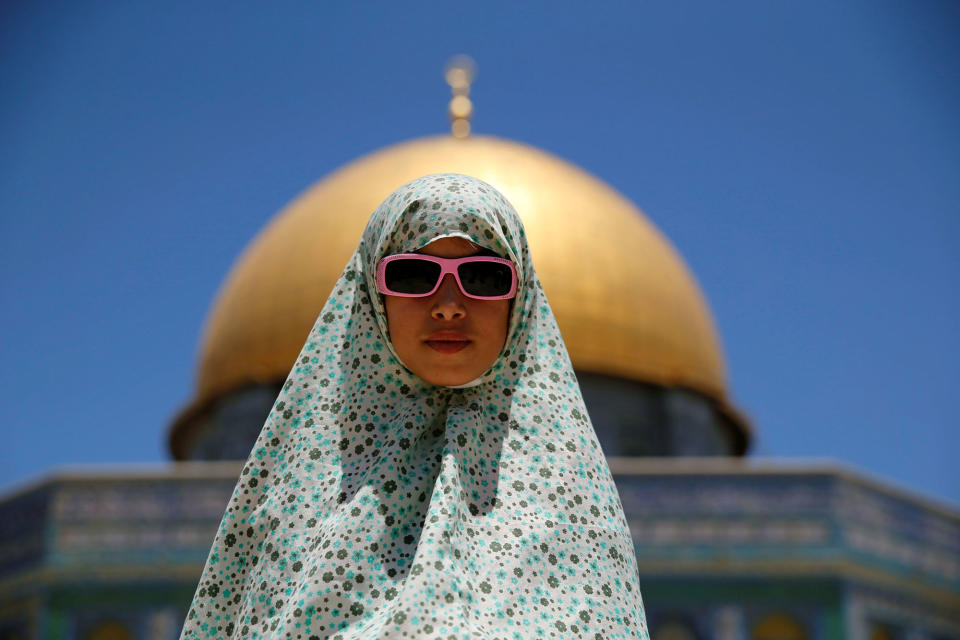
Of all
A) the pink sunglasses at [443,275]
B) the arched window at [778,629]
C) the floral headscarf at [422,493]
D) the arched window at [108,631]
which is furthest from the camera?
the arched window at [778,629]

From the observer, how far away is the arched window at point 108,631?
12.9m

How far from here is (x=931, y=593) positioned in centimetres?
1380

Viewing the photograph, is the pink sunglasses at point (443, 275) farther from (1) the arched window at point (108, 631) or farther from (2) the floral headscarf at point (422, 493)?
(1) the arched window at point (108, 631)

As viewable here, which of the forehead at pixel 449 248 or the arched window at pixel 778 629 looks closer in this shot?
the forehead at pixel 449 248

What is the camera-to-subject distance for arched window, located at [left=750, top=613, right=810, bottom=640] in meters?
13.0

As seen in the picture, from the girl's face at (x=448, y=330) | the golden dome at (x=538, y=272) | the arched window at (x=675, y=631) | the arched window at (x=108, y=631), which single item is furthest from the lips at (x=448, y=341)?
the golden dome at (x=538, y=272)

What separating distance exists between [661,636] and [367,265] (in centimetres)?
1146

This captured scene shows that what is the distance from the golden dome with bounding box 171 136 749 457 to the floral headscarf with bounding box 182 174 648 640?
39.6 feet

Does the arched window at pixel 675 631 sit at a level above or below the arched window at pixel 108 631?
above

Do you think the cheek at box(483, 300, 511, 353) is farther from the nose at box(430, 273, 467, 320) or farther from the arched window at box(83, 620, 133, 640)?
the arched window at box(83, 620, 133, 640)

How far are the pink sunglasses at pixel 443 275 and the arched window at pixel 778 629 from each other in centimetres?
1161

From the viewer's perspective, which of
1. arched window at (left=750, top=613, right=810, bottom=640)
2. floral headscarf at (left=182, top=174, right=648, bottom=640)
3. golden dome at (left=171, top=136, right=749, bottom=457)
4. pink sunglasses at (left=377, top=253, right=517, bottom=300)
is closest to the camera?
floral headscarf at (left=182, top=174, right=648, bottom=640)

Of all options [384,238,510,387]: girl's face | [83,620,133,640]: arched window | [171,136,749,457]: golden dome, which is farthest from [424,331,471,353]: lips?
[171,136,749,457]: golden dome

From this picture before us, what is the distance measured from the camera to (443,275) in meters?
1.90
